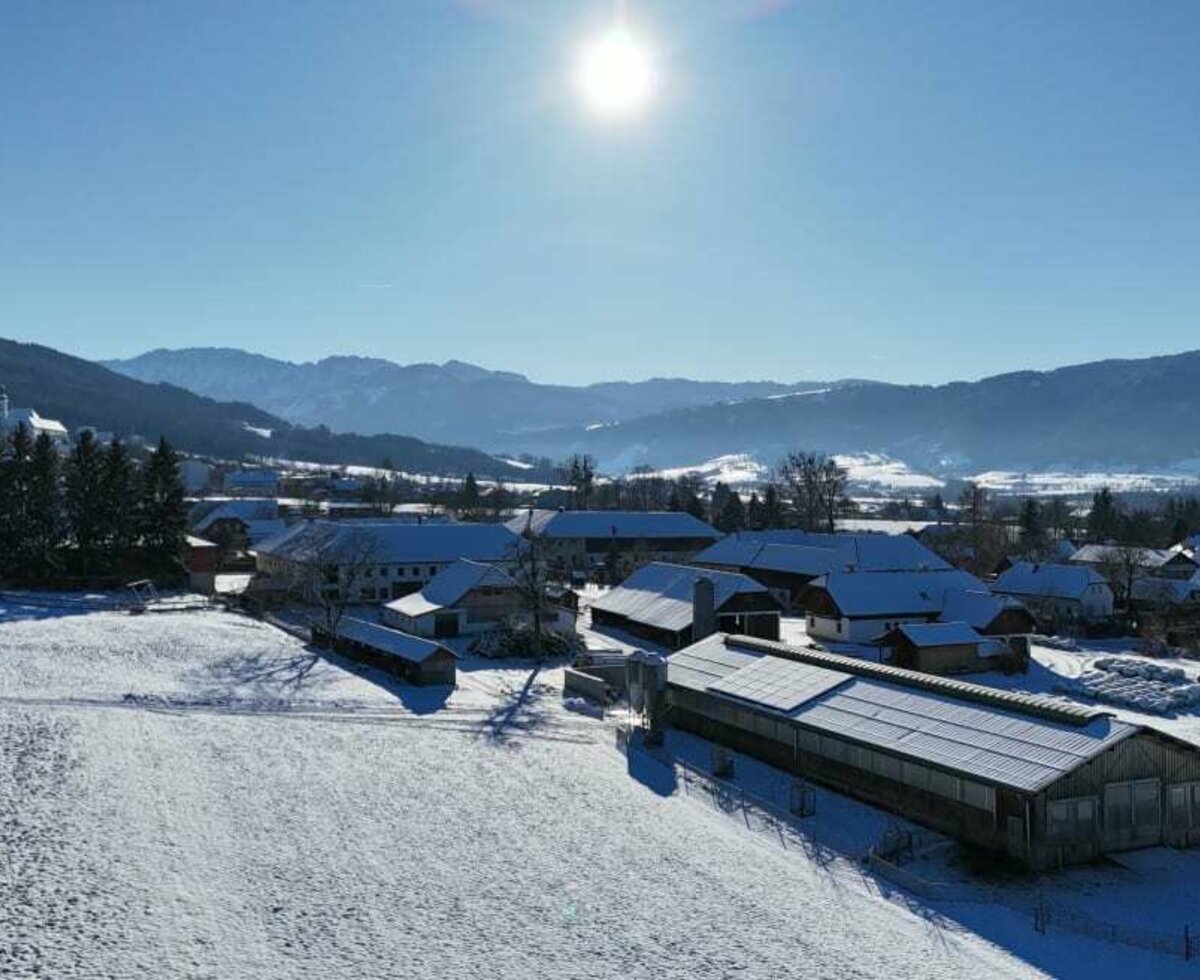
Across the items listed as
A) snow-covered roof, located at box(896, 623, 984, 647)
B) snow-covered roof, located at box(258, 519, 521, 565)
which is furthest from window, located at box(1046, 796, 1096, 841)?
snow-covered roof, located at box(258, 519, 521, 565)

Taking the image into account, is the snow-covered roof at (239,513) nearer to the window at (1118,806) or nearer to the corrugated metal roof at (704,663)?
the corrugated metal roof at (704,663)

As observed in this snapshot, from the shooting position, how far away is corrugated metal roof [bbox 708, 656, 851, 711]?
1272 inches

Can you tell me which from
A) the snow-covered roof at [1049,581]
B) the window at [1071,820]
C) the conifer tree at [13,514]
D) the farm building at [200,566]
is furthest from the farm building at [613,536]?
the window at [1071,820]

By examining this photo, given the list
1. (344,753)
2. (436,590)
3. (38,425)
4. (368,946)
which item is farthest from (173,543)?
(38,425)

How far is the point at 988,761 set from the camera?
1000 inches

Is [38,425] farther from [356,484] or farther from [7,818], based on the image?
[7,818]

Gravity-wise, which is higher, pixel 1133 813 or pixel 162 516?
pixel 162 516

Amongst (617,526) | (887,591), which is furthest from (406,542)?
(887,591)

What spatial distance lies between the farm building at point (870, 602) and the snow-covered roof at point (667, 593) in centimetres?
327

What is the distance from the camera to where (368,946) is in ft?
62.8

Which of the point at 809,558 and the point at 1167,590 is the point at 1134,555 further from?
the point at 809,558

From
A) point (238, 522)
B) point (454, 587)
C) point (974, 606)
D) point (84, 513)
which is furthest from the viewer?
point (238, 522)

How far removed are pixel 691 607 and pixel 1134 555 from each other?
48.0 metres

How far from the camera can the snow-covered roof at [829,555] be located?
67.6 meters
